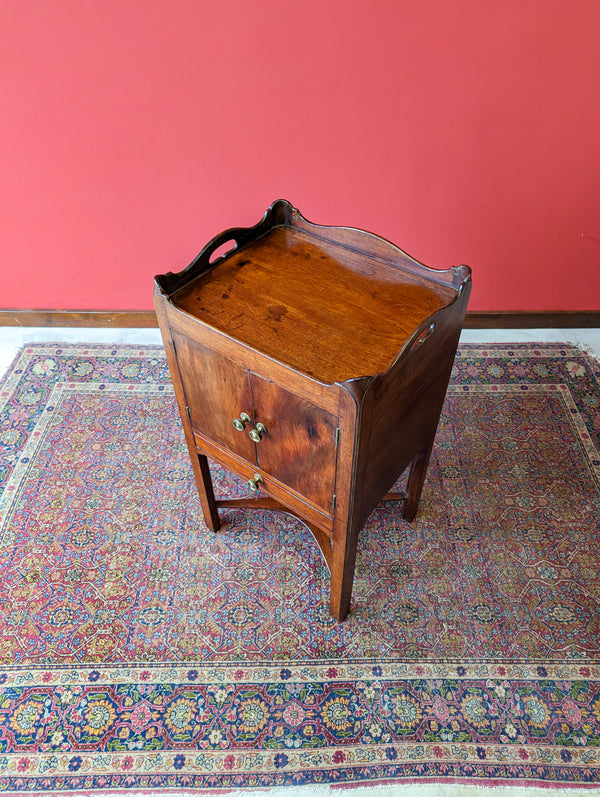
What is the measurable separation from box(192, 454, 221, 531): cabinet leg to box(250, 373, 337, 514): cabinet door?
1.20ft

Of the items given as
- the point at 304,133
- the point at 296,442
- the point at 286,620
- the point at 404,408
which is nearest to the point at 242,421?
the point at 296,442

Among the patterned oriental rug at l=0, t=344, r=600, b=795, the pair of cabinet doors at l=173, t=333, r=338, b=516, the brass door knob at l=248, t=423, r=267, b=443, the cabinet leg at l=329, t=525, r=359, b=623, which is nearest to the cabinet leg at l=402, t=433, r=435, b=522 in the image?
the patterned oriental rug at l=0, t=344, r=600, b=795

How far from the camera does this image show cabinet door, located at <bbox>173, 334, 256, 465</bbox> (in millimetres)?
1427

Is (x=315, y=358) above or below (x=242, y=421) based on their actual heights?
above

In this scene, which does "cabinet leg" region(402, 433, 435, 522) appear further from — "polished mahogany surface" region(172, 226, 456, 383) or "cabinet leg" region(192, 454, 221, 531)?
"cabinet leg" region(192, 454, 221, 531)

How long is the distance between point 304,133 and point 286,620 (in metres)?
1.86

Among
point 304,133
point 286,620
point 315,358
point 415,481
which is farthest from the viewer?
point 304,133

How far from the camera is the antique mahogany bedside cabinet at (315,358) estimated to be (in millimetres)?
1297

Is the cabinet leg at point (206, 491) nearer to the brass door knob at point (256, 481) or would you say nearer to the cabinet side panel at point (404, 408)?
the brass door knob at point (256, 481)

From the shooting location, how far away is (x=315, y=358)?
1.33 metres

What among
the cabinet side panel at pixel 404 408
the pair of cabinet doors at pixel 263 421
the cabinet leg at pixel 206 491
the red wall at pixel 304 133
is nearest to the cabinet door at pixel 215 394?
the pair of cabinet doors at pixel 263 421

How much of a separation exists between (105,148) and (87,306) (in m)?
0.83

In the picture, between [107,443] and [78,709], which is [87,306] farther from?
[78,709]

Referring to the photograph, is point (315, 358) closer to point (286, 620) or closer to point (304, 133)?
point (286, 620)
